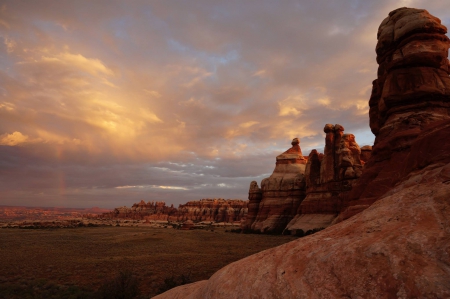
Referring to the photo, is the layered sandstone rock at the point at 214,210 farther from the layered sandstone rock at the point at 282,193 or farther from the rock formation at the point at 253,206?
the layered sandstone rock at the point at 282,193

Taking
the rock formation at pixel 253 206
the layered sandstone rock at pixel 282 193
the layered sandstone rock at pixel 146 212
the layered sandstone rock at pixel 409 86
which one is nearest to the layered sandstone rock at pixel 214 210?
the layered sandstone rock at pixel 146 212

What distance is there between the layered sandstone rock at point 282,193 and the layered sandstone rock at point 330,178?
157 inches

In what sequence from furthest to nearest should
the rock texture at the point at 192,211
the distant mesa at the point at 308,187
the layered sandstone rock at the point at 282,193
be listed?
1. the rock texture at the point at 192,211
2. the layered sandstone rock at the point at 282,193
3. the distant mesa at the point at 308,187

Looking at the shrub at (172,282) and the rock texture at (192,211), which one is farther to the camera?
the rock texture at (192,211)

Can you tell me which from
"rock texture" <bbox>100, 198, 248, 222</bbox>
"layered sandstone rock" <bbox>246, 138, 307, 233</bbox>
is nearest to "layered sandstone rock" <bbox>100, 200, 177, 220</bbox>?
"rock texture" <bbox>100, 198, 248, 222</bbox>

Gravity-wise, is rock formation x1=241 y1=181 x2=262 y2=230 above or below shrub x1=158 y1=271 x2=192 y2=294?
above

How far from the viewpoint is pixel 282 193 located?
157 feet

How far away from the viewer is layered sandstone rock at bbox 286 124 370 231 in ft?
111

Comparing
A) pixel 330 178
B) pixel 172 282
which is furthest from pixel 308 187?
pixel 172 282

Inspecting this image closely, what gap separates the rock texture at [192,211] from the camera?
110 m

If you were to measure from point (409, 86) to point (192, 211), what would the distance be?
113791mm

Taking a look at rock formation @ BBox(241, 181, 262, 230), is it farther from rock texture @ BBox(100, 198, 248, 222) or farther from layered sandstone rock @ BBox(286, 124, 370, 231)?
rock texture @ BBox(100, 198, 248, 222)

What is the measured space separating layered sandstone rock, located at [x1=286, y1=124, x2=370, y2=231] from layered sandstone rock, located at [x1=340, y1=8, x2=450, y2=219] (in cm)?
1685

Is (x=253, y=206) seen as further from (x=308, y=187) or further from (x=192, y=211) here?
(x=192, y=211)
